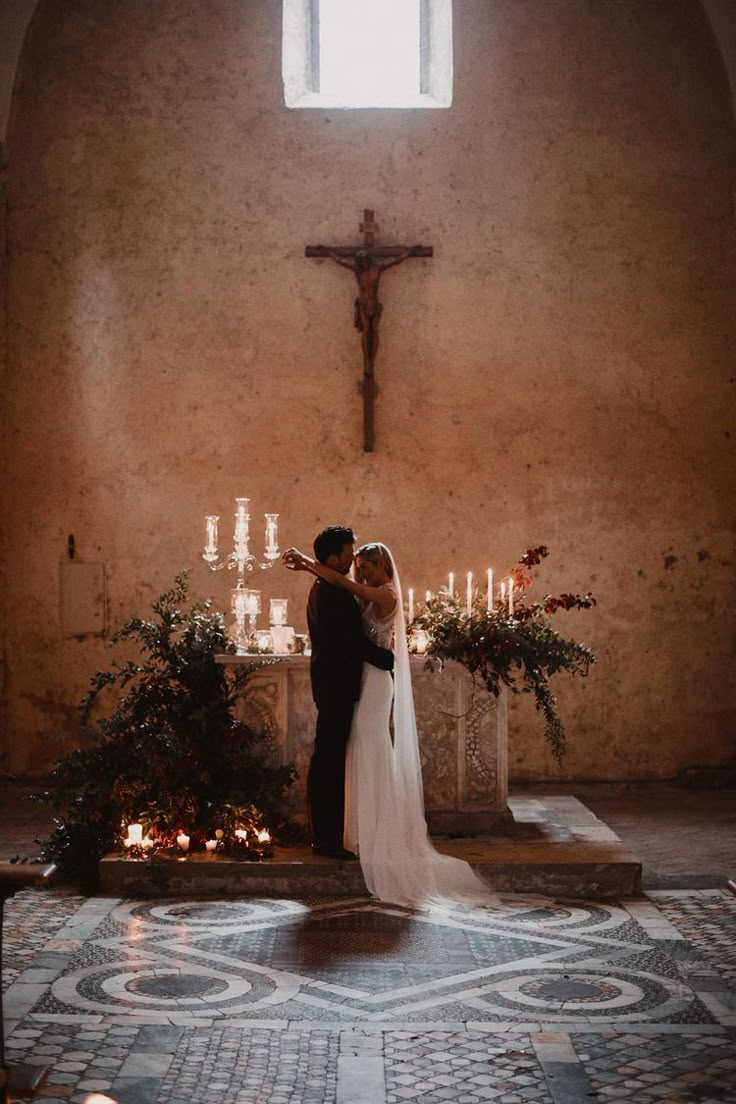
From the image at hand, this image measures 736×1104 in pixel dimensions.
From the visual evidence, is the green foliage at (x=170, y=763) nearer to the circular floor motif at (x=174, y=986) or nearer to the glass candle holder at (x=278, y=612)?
the glass candle holder at (x=278, y=612)

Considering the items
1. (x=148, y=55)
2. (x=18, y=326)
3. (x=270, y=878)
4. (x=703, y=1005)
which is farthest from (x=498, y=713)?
(x=148, y=55)

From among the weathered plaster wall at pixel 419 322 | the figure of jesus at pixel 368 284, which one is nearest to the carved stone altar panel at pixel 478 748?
the weathered plaster wall at pixel 419 322

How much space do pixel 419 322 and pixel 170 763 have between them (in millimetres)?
5230

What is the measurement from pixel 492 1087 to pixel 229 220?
8.56 metres

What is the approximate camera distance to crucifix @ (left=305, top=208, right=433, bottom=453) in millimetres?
11312

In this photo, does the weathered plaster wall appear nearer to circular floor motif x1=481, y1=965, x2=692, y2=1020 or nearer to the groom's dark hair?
the groom's dark hair

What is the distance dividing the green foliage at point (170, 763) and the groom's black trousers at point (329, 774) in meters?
0.43

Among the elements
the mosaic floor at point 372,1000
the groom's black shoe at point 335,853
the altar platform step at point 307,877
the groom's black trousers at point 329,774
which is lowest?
the mosaic floor at point 372,1000

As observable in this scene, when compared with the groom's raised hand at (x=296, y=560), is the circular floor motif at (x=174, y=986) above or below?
below

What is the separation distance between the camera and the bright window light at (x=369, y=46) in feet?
39.2

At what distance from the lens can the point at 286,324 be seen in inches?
454

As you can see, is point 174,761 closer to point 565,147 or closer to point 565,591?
point 565,591

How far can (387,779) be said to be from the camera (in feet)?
23.8

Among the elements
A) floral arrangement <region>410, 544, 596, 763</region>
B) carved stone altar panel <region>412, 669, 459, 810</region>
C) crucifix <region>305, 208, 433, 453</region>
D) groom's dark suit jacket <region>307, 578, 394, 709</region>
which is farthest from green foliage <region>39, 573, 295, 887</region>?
crucifix <region>305, 208, 433, 453</region>
